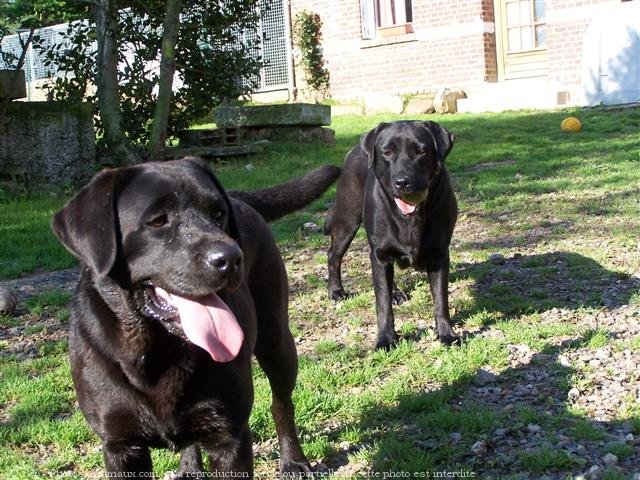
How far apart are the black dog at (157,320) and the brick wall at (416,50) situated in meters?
17.0

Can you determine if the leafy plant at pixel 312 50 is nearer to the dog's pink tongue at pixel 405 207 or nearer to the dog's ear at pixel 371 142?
the dog's ear at pixel 371 142

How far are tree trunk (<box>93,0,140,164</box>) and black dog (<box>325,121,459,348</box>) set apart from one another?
247 inches

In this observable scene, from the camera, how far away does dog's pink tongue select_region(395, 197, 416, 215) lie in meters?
5.17

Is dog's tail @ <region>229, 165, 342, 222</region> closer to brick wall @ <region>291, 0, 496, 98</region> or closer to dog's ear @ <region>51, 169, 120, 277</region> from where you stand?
dog's ear @ <region>51, 169, 120, 277</region>

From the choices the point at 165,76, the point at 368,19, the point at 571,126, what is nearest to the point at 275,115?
the point at 165,76

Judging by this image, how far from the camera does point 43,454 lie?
3887 mm

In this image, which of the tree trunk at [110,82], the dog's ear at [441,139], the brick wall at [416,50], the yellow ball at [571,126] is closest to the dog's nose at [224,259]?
the dog's ear at [441,139]

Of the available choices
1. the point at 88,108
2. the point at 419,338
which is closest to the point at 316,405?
the point at 419,338

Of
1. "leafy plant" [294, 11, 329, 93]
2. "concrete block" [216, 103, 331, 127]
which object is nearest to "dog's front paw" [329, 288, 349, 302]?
"concrete block" [216, 103, 331, 127]

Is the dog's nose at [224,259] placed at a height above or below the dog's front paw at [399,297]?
above

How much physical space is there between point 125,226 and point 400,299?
350cm

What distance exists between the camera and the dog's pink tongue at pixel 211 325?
2686 mm

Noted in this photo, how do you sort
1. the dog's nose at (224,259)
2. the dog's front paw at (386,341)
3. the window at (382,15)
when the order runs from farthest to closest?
the window at (382,15) → the dog's front paw at (386,341) → the dog's nose at (224,259)

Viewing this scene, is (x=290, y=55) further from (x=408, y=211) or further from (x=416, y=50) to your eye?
(x=408, y=211)
